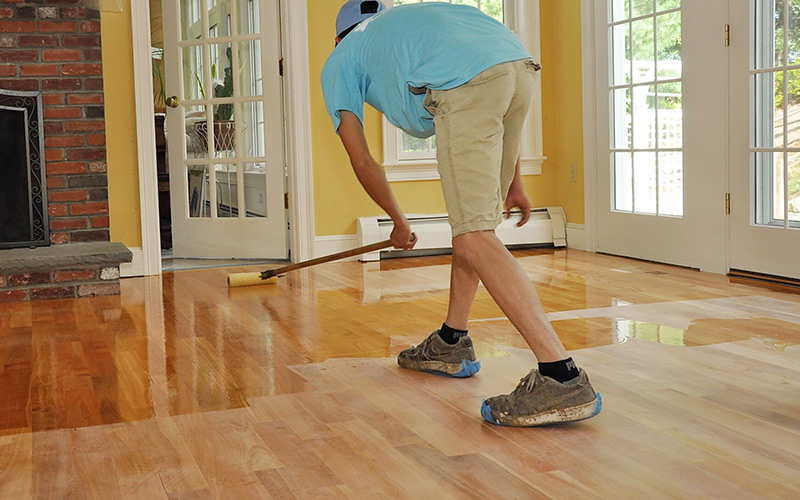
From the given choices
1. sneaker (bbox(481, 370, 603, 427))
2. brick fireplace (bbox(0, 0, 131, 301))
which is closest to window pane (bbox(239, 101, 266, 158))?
brick fireplace (bbox(0, 0, 131, 301))

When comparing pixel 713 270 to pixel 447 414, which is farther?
pixel 713 270

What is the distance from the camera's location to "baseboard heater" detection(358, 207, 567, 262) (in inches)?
214

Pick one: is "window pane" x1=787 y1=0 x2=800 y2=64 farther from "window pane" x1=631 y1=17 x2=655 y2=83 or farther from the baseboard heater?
the baseboard heater

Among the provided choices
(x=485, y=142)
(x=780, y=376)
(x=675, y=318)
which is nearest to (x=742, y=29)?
(x=675, y=318)

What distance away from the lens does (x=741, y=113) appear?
4.24 m

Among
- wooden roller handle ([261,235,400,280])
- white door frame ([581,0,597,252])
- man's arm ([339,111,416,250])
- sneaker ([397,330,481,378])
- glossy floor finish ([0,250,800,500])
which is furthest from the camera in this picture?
white door frame ([581,0,597,252])

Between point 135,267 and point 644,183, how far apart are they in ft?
9.48

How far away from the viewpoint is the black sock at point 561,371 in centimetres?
→ 202

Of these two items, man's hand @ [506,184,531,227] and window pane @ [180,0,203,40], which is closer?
man's hand @ [506,184,531,227]

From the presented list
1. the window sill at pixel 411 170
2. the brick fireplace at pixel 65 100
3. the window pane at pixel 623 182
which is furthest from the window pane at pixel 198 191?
the window pane at pixel 623 182

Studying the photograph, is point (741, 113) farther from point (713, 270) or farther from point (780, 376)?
point (780, 376)

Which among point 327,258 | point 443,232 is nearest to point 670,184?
point 443,232

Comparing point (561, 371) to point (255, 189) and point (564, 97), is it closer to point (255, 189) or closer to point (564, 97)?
point (255, 189)

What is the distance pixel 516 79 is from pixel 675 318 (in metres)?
1.48
